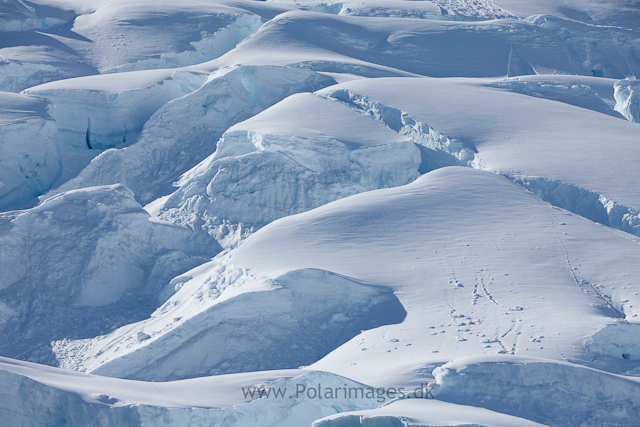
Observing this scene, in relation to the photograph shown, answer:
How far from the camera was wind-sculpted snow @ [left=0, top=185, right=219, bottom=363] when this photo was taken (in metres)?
9.49

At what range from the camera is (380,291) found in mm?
7633

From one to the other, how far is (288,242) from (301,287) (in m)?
1.10

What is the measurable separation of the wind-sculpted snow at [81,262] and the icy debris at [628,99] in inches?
347

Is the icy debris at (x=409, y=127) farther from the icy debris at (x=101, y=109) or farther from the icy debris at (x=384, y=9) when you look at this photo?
the icy debris at (x=384, y=9)

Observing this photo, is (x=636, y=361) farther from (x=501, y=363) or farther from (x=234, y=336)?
(x=234, y=336)

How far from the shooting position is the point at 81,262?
10141 mm

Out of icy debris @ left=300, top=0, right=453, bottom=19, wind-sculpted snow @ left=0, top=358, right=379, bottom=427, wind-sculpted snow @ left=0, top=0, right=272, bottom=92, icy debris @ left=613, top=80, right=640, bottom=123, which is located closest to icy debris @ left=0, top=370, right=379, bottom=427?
wind-sculpted snow @ left=0, top=358, right=379, bottom=427

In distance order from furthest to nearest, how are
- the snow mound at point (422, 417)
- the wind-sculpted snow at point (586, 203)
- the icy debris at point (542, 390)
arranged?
the wind-sculpted snow at point (586, 203) → the icy debris at point (542, 390) → the snow mound at point (422, 417)

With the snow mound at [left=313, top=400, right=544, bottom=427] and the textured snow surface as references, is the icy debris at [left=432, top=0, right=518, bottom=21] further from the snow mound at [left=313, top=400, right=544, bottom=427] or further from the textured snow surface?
the snow mound at [left=313, top=400, right=544, bottom=427]

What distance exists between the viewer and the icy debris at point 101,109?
45.0 feet

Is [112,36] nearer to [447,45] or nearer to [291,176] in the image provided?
[447,45]

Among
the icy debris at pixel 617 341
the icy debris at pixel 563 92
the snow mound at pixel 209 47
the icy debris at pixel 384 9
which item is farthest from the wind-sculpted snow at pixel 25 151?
the icy debris at pixel 384 9

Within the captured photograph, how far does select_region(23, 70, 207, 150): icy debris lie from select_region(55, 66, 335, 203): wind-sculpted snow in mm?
647

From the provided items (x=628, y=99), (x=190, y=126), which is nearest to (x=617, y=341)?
(x=628, y=99)
